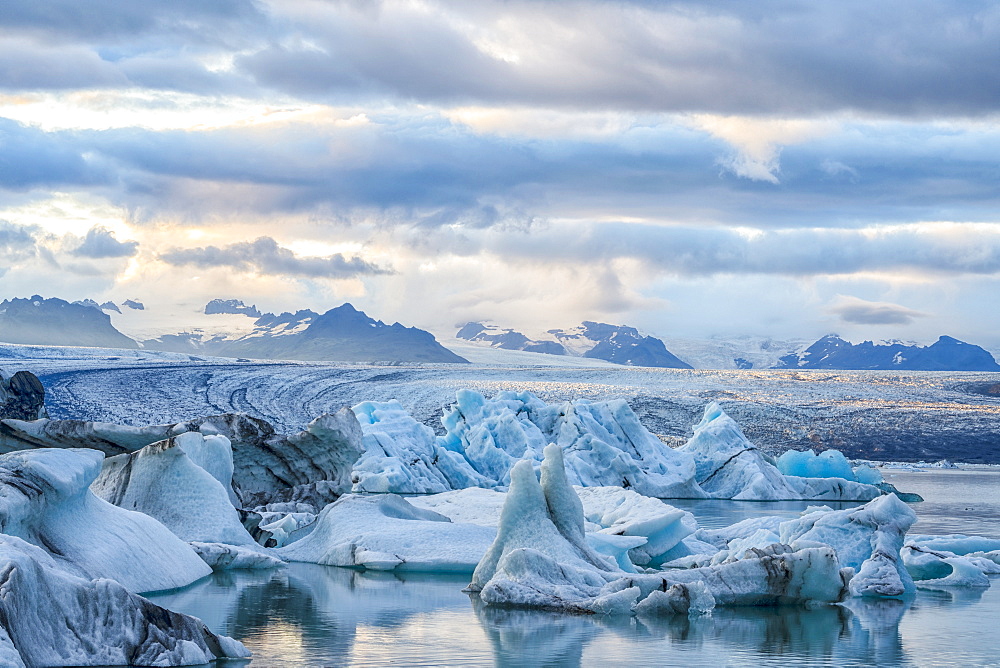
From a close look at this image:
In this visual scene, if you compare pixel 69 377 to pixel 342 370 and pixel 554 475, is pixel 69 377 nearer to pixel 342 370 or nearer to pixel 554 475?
pixel 342 370

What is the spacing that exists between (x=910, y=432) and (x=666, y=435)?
29.4ft

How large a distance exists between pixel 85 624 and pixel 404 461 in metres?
15.8

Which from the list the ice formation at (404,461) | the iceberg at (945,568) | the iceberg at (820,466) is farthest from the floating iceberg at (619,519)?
the iceberg at (820,466)

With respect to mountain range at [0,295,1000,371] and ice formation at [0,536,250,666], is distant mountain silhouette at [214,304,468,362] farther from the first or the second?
ice formation at [0,536,250,666]

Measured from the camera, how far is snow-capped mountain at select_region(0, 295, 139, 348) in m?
136

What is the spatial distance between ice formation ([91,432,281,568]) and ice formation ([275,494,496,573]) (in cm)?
66

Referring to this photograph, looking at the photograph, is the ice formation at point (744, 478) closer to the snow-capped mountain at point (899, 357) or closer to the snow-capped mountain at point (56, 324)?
the snow-capped mountain at point (56, 324)

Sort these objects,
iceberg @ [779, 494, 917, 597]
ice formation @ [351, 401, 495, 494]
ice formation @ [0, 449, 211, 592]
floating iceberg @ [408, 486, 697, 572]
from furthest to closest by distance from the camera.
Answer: ice formation @ [351, 401, 495, 494] → floating iceberg @ [408, 486, 697, 572] → iceberg @ [779, 494, 917, 597] → ice formation @ [0, 449, 211, 592]

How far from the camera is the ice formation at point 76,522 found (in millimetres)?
7426

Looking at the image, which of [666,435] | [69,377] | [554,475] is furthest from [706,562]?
[69,377]

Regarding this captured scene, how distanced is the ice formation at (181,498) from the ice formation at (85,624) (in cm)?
410

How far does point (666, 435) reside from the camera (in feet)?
113

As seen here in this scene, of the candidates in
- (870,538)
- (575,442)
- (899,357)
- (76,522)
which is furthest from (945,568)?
(899,357)

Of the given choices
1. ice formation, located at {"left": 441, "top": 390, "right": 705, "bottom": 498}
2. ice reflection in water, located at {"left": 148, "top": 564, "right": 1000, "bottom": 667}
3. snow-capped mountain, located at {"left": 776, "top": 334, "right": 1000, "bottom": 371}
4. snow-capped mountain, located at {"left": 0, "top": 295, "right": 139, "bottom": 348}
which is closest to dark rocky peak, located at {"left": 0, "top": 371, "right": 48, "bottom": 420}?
ice reflection in water, located at {"left": 148, "top": 564, "right": 1000, "bottom": 667}
